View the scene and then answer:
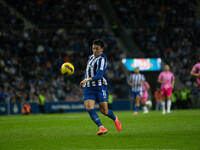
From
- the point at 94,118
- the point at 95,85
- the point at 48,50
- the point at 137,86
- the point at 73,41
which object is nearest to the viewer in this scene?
the point at 94,118

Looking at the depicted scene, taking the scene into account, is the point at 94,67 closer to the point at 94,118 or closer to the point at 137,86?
the point at 94,118

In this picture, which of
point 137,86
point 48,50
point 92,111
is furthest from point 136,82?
point 92,111

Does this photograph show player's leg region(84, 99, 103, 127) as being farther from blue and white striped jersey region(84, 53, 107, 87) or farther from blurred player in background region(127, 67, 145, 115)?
blurred player in background region(127, 67, 145, 115)

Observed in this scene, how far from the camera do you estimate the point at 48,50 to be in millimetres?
31484

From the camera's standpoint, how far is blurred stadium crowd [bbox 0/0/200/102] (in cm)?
2930

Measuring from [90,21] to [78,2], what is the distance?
1.92 m

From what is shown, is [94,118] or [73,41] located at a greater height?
[73,41]

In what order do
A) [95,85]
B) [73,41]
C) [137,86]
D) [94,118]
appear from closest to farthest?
[94,118] < [95,85] < [137,86] < [73,41]

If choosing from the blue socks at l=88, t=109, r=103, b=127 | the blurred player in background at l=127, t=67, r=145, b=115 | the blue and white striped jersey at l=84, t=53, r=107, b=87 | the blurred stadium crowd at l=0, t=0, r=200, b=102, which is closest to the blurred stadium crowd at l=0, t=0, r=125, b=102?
the blurred stadium crowd at l=0, t=0, r=200, b=102

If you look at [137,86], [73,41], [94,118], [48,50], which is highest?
[73,41]

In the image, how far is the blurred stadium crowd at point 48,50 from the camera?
28.8m

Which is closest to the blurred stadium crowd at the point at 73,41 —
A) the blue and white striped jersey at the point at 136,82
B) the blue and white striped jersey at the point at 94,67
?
the blue and white striped jersey at the point at 136,82

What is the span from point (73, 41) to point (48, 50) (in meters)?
2.50

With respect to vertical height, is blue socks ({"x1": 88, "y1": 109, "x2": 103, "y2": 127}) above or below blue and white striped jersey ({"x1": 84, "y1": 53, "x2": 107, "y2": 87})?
below
